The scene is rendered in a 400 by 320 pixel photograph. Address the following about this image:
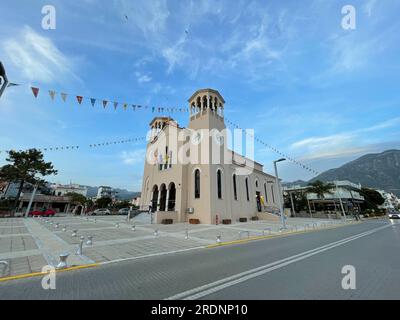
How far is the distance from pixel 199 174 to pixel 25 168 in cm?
2984

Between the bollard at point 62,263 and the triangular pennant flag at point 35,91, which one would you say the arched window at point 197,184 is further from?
the bollard at point 62,263

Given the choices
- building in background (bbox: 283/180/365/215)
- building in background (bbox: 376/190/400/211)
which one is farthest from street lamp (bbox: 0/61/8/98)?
building in background (bbox: 376/190/400/211)

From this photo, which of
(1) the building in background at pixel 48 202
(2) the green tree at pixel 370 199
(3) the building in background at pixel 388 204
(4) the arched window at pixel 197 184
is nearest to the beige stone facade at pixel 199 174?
(4) the arched window at pixel 197 184

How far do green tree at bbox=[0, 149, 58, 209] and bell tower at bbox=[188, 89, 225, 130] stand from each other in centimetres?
2788

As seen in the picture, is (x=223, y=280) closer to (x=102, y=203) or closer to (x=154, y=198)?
(x=154, y=198)

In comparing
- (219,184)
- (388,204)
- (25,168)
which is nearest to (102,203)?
(25,168)

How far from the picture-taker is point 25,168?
1288 inches

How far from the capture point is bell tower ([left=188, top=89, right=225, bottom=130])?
26.0m

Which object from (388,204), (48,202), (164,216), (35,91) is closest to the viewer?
(35,91)

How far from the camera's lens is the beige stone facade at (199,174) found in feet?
78.4
